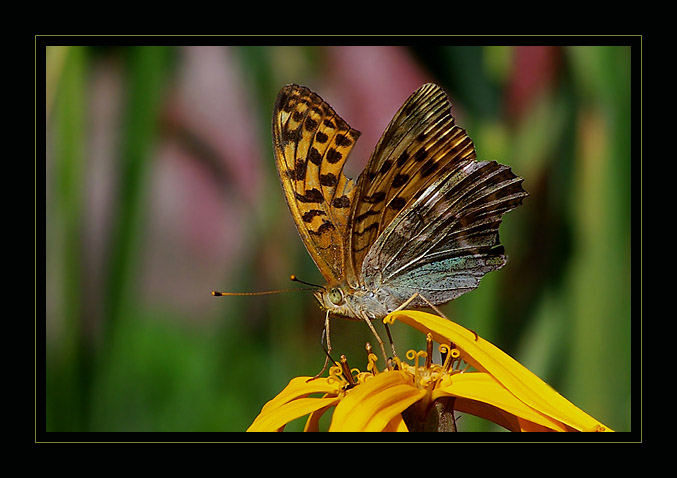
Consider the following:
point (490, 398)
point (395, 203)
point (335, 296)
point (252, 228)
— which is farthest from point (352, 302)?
point (252, 228)

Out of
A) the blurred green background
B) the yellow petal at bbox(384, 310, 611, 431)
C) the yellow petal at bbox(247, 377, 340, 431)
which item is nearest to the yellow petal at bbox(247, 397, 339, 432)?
the yellow petal at bbox(247, 377, 340, 431)

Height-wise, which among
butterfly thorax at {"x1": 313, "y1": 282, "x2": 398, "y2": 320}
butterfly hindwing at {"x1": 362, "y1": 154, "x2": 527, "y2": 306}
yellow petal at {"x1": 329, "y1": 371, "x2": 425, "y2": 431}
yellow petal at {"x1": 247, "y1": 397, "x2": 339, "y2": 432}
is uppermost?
butterfly hindwing at {"x1": 362, "y1": 154, "x2": 527, "y2": 306}

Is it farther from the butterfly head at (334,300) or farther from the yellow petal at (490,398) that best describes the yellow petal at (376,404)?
the butterfly head at (334,300)

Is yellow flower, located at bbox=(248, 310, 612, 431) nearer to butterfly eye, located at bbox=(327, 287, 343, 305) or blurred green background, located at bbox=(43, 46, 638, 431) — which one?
butterfly eye, located at bbox=(327, 287, 343, 305)

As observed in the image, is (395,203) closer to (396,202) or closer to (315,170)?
(396,202)

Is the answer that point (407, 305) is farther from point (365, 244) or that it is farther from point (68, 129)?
point (68, 129)

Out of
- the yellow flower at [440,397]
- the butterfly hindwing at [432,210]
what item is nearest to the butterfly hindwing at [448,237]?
the butterfly hindwing at [432,210]

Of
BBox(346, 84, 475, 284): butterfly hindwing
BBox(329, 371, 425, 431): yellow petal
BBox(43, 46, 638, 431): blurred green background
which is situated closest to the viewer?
BBox(329, 371, 425, 431): yellow petal
